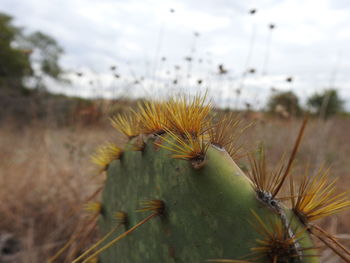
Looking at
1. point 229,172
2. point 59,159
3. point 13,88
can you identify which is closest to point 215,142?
point 229,172

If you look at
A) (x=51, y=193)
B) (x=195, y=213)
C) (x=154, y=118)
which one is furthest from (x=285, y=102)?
(x=195, y=213)

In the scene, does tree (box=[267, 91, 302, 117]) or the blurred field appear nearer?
the blurred field

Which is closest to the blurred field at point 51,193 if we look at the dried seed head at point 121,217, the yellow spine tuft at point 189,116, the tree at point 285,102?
the tree at point 285,102

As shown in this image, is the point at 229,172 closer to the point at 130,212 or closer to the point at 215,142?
the point at 215,142

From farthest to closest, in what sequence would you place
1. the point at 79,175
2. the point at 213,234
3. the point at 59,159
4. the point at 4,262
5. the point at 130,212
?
the point at 59,159, the point at 79,175, the point at 4,262, the point at 130,212, the point at 213,234

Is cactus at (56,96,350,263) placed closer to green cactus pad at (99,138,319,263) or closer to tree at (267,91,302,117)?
green cactus pad at (99,138,319,263)

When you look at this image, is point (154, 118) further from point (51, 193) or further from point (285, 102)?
point (285, 102)

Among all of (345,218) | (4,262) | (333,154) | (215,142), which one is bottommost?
(4,262)

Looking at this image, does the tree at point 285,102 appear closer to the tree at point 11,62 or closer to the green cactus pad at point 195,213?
the green cactus pad at point 195,213

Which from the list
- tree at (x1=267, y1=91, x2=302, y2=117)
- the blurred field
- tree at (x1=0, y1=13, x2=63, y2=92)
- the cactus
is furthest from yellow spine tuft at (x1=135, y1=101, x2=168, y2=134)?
tree at (x1=0, y1=13, x2=63, y2=92)
